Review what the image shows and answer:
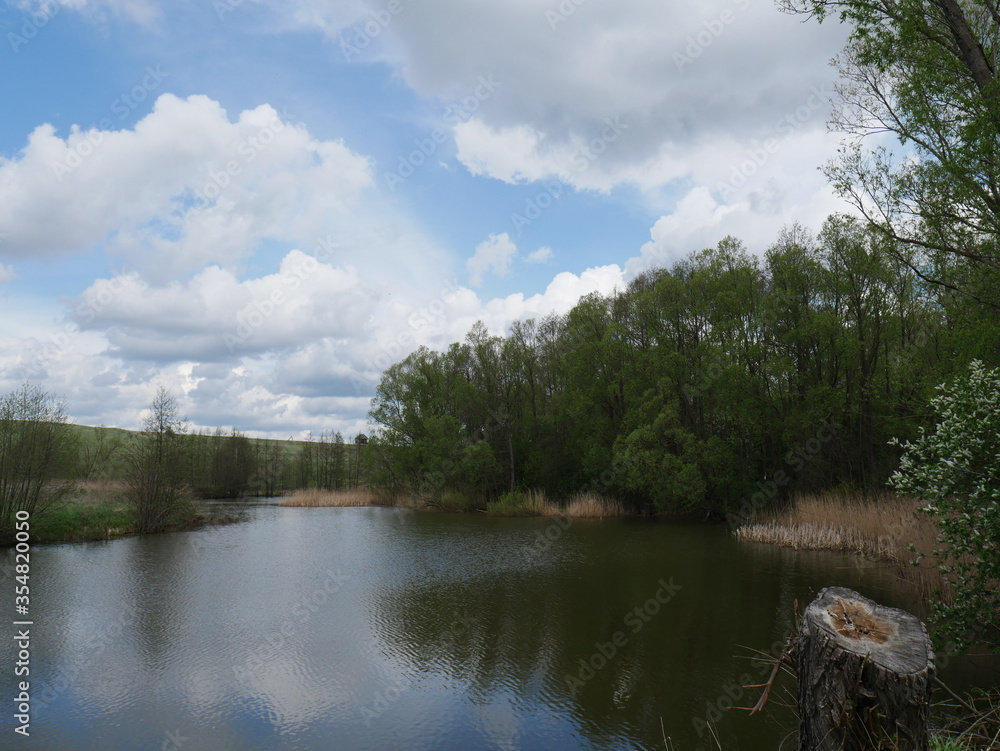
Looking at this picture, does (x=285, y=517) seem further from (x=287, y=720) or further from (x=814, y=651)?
(x=814, y=651)

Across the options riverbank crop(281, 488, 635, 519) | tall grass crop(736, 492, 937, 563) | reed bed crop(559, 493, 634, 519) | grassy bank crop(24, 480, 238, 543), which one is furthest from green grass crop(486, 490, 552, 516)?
grassy bank crop(24, 480, 238, 543)

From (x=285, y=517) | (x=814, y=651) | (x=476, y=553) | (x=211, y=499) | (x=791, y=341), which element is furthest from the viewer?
(x=211, y=499)

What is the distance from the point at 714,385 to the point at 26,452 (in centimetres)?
2432

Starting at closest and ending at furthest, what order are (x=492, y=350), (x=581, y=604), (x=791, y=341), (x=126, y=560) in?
(x=581, y=604), (x=126, y=560), (x=791, y=341), (x=492, y=350)

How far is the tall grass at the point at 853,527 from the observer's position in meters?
12.4

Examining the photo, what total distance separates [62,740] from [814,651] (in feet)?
21.5

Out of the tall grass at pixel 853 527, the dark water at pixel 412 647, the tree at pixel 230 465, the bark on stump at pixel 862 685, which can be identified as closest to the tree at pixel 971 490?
the dark water at pixel 412 647

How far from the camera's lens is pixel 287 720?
19.4 feet

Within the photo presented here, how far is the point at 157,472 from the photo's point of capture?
20.5 m

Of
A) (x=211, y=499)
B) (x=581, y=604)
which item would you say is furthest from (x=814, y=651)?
(x=211, y=499)

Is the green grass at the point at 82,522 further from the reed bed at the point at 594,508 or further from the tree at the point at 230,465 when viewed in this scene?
the tree at the point at 230,465

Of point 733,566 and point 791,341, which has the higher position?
point 791,341

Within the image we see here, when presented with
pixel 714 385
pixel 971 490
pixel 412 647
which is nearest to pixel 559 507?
pixel 714 385

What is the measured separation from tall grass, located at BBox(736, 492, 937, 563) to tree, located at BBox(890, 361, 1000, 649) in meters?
5.98
